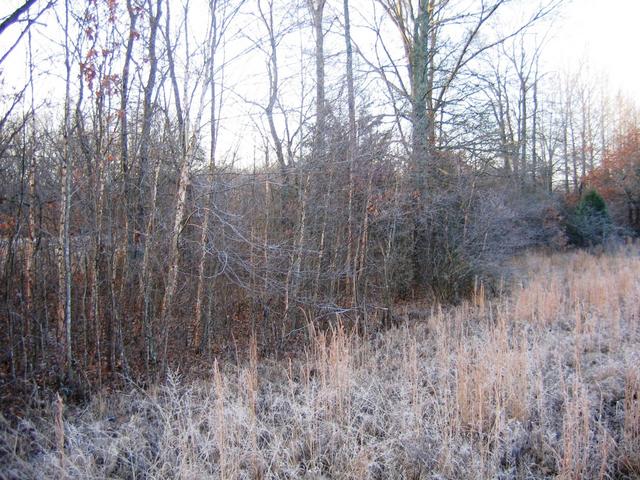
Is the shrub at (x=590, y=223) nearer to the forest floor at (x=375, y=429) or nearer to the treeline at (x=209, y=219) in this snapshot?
the treeline at (x=209, y=219)

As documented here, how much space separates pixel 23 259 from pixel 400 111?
7.35 metres

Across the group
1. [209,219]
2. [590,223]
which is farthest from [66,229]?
[590,223]

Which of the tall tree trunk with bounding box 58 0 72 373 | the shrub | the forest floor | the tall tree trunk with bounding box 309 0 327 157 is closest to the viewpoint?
the forest floor

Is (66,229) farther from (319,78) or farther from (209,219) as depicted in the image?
(319,78)

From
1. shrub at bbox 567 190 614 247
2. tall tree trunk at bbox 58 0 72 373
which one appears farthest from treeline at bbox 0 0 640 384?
shrub at bbox 567 190 614 247


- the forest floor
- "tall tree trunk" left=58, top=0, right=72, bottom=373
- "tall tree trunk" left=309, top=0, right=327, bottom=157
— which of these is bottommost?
the forest floor

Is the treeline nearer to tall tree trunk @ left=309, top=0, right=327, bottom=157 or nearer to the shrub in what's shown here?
tall tree trunk @ left=309, top=0, right=327, bottom=157

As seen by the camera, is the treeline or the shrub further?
the shrub

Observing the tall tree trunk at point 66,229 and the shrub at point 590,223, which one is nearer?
the tall tree trunk at point 66,229

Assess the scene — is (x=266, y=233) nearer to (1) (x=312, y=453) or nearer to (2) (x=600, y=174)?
(1) (x=312, y=453)

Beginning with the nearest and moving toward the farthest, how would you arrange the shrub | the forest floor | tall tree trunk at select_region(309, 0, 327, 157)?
1. the forest floor
2. tall tree trunk at select_region(309, 0, 327, 157)
3. the shrub

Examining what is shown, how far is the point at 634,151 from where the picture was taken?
76.7ft

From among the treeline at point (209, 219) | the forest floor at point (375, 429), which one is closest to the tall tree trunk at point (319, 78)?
the treeline at point (209, 219)

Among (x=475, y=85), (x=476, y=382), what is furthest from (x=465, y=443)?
(x=475, y=85)
